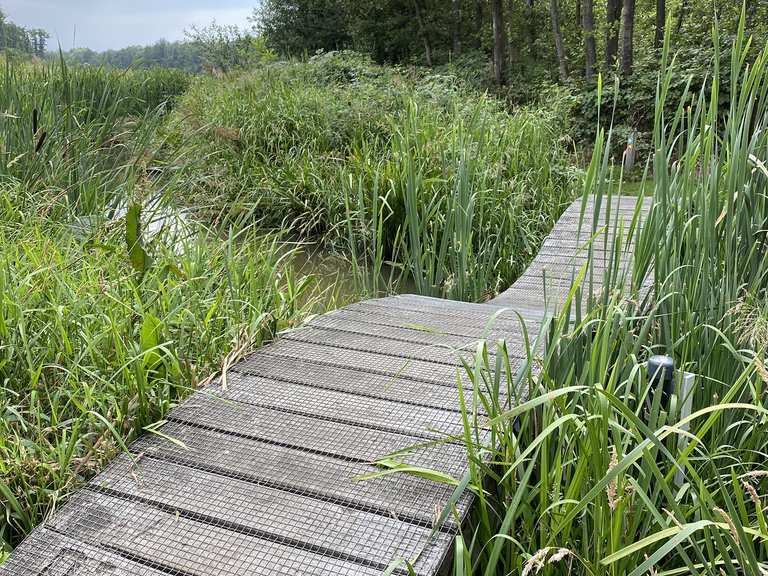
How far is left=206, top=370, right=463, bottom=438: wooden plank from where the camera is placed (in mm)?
1671

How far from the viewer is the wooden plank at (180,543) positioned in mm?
1244

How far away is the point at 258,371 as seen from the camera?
1999 millimetres

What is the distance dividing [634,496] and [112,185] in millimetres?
3206

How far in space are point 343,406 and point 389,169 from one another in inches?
121

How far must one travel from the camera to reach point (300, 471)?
4.97 ft

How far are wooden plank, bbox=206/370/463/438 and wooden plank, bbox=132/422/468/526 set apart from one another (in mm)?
167

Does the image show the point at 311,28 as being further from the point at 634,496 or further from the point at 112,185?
the point at 634,496

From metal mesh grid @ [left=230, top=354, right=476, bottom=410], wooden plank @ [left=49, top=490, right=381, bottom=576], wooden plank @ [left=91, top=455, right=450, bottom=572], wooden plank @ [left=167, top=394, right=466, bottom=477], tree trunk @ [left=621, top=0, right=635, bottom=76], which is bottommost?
wooden plank @ [left=49, top=490, right=381, bottom=576]

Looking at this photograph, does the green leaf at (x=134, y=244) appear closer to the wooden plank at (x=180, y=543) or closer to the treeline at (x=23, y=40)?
the wooden plank at (x=180, y=543)

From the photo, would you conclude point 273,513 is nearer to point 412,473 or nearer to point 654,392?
point 412,473

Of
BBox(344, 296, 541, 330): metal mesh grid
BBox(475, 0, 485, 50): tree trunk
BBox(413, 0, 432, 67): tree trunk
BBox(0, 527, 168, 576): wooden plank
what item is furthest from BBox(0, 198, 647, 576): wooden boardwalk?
BBox(475, 0, 485, 50): tree trunk

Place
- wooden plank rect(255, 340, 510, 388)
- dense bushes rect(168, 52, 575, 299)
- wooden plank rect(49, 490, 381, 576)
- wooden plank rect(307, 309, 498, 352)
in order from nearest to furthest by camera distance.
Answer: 1. wooden plank rect(49, 490, 381, 576)
2. wooden plank rect(255, 340, 510, 388)
3. wooden plank rect(307, 309, 498, 352)
4. dense bushes rect(168, 52, 575, 299)

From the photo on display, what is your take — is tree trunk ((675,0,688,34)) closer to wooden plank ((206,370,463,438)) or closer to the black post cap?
wooden plank ((206,370,463,438))

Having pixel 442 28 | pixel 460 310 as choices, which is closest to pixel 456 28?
pixel 442 28
